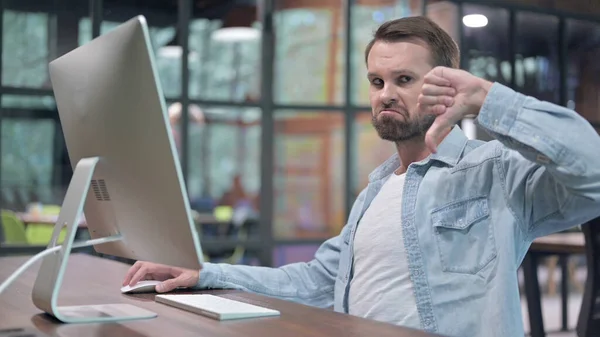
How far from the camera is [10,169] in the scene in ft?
15.7

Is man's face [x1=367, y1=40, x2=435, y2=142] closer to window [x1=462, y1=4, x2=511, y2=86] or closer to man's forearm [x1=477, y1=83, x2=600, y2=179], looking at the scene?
man's forearm [x1=477, y1=83, x2=600, y2=179]

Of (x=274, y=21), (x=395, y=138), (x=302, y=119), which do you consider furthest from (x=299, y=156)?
(x=395, y=138)

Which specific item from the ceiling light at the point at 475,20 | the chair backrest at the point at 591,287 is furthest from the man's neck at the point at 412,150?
the ceiling light at the point at 475,20

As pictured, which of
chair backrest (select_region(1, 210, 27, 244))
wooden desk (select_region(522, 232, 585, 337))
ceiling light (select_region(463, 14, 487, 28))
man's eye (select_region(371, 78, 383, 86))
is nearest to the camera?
man's eye (select_region(371, 78, 383, 86))

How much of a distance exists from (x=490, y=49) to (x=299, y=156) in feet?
6.68

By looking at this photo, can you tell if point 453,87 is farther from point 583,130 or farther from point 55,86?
point 55,86

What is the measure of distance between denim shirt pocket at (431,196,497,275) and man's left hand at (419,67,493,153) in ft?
0.87

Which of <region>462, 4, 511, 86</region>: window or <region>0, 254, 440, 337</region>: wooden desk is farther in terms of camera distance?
<region>462, 4, 511, 86</region>: window

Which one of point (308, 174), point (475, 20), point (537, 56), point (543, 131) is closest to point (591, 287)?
point (543, 131)

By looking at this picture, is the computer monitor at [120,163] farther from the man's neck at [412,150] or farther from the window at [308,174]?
the window at [308,174]

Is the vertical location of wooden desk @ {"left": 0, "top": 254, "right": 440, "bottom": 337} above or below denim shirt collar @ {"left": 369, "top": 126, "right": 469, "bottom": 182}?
below

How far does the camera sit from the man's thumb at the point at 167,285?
64.6 inches

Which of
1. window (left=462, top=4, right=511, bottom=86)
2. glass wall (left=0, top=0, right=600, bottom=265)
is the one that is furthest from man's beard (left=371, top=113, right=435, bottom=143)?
window (left=462, top=4, right=511, bottom=86)

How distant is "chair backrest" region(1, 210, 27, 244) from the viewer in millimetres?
4773
